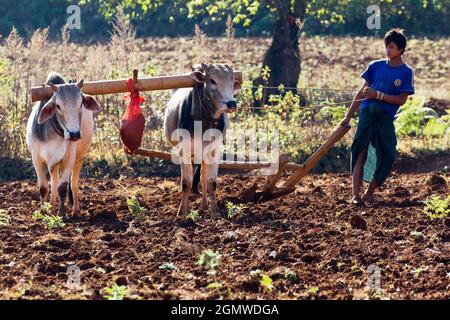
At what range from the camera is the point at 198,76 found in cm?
937

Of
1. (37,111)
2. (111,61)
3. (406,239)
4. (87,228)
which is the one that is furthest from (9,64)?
(406,239)

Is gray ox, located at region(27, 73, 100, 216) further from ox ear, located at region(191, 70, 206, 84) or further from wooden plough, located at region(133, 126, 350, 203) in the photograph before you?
ox ear, located at region(191, 70, 206, 84)

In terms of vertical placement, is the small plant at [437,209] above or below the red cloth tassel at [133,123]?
below

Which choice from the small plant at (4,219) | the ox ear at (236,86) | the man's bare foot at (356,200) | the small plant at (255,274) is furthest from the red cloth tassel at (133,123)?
the small plant at (255,274)

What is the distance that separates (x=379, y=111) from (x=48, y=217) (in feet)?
10.5

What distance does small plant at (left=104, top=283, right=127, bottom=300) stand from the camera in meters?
6.23

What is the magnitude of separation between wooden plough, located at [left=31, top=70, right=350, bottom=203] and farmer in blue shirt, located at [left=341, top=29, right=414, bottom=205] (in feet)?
0.78

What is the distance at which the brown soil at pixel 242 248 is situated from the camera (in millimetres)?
6754

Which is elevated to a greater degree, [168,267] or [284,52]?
[284,52]

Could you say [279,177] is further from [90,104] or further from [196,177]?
[90,104]

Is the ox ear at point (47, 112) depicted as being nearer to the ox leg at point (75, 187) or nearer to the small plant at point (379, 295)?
the ox leg at point (75, 187)

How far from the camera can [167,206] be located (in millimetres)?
10102

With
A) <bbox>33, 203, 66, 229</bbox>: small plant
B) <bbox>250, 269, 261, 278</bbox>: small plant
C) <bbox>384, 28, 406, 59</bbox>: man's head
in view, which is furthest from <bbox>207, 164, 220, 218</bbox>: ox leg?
<bbox>250, 269, 261, 278</bbox>: small plant

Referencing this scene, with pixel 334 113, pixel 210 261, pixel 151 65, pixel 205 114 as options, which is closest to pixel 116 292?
pixel 210 261
